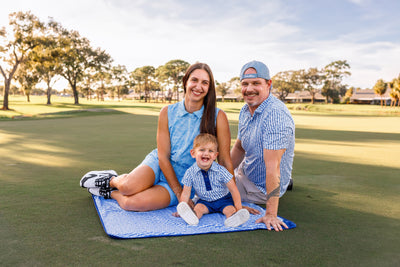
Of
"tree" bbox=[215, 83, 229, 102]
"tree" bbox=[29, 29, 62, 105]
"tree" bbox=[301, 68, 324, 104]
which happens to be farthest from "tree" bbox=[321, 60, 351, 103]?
"tree" bbox=[29, 29, 62, 105]

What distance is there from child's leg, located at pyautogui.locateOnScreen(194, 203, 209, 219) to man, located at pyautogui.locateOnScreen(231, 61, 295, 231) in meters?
0.65

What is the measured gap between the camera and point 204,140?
374 centimetres

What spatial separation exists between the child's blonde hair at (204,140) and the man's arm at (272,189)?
0.59m

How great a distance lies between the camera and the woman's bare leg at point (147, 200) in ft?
12.5

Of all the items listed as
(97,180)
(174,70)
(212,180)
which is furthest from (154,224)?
(174,70)

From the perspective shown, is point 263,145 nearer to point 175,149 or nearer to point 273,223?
point 273,223

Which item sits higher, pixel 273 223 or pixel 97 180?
pixel 97 180

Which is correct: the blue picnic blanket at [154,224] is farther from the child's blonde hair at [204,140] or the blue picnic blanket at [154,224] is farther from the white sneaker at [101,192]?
the child's blonde hair at [204,140]

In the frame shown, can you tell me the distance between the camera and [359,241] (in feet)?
9.84

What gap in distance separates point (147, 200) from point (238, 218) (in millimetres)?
1114

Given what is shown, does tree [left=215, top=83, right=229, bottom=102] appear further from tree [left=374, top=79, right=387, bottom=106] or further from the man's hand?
the man's hand

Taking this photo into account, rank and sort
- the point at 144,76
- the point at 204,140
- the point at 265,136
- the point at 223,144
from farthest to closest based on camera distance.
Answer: the point at 144,76 < the point at 223,144 < the point at 204,140 < the point at 265,136

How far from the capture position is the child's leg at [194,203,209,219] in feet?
12.1

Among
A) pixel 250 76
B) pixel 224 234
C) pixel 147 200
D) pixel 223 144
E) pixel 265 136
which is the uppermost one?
pixel 250 76
